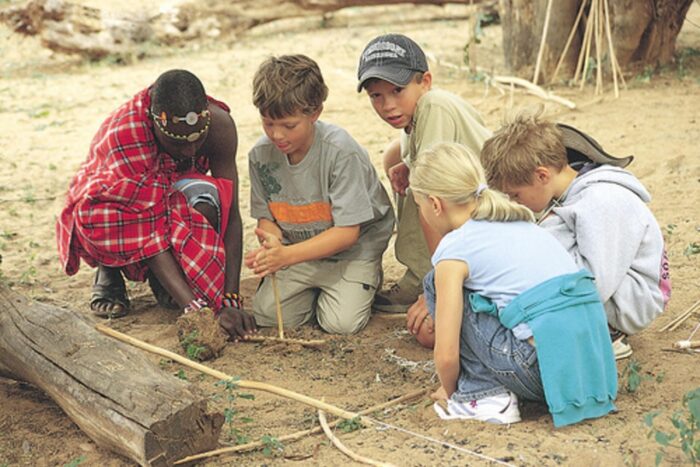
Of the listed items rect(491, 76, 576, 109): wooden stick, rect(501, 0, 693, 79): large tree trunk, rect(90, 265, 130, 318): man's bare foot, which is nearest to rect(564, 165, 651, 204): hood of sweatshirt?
rect(90, 265, 130, 318): man's bare foot

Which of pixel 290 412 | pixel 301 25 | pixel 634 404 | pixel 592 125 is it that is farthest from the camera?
pixel 301 25

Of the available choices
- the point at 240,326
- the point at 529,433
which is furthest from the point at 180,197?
the point at 529,433

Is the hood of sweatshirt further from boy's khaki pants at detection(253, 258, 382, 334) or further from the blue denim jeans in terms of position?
boy's khaki pants at detection(253, 258, 382, 334)

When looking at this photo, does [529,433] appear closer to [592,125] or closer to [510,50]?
[592,125]

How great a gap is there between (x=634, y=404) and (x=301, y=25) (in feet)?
29.2

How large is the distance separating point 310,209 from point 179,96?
2.45 ft

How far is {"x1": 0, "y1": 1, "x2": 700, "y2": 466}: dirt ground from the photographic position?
2920 millimetres

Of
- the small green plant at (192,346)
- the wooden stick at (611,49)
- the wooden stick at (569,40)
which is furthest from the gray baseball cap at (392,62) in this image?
the wooden stick at (569,40)

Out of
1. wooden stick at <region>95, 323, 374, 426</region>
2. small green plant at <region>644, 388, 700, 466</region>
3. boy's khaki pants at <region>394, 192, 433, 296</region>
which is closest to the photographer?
small green plant at <region>644, 388, 700, 466</region>

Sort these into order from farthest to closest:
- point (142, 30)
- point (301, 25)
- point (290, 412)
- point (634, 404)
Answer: point (301, 25), point (142, 30), point (290, 412), point (634, 404)

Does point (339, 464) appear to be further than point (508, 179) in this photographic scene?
No

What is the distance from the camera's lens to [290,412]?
333 centimetres

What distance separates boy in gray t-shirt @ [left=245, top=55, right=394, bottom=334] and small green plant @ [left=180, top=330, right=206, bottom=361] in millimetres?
399

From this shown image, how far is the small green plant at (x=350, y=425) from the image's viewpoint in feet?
10.1
